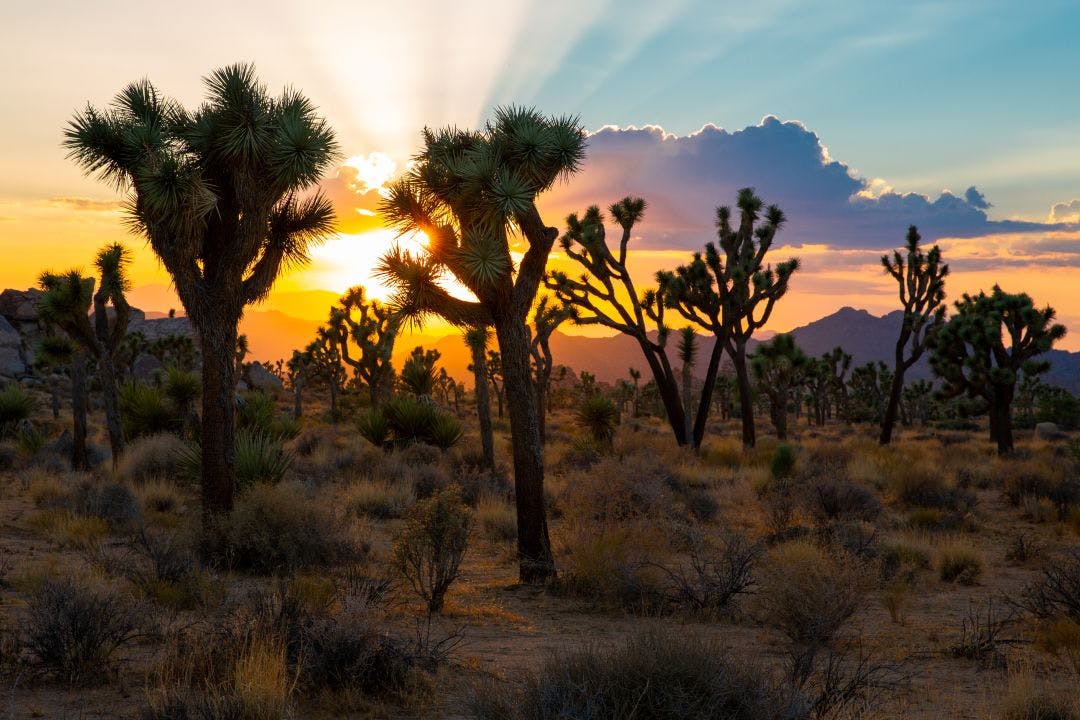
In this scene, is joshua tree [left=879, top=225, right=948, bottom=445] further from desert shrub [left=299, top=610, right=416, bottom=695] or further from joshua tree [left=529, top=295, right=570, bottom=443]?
desert shrub [left=299, top=610, right=416, bottom=695]

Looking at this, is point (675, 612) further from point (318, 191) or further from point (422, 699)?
point (318, 191)

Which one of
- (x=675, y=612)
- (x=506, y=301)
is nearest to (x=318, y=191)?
(x=506, y=301)

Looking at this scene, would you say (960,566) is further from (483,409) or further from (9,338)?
(9,338)

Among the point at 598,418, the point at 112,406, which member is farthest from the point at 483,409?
the point at 112,406

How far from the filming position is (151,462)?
18.6 meters

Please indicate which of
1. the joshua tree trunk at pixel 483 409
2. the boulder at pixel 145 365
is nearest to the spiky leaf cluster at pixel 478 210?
the joshua tree trunk at pixel 483 409

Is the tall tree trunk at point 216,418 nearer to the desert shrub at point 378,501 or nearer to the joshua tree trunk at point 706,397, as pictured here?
the desert shrub at point 378,501

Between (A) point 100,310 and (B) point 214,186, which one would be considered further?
(A) point 100,310

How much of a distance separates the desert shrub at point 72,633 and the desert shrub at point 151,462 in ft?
37.0

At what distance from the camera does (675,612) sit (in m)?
9.69

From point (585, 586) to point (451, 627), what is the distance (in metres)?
2.12

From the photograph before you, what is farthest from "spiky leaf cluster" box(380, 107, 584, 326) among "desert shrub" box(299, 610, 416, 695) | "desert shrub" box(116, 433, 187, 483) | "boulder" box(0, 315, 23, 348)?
"boulder" box(0, 315, 23, 348)

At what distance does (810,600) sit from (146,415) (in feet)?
64.8

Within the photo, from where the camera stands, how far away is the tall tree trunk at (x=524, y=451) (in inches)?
449
